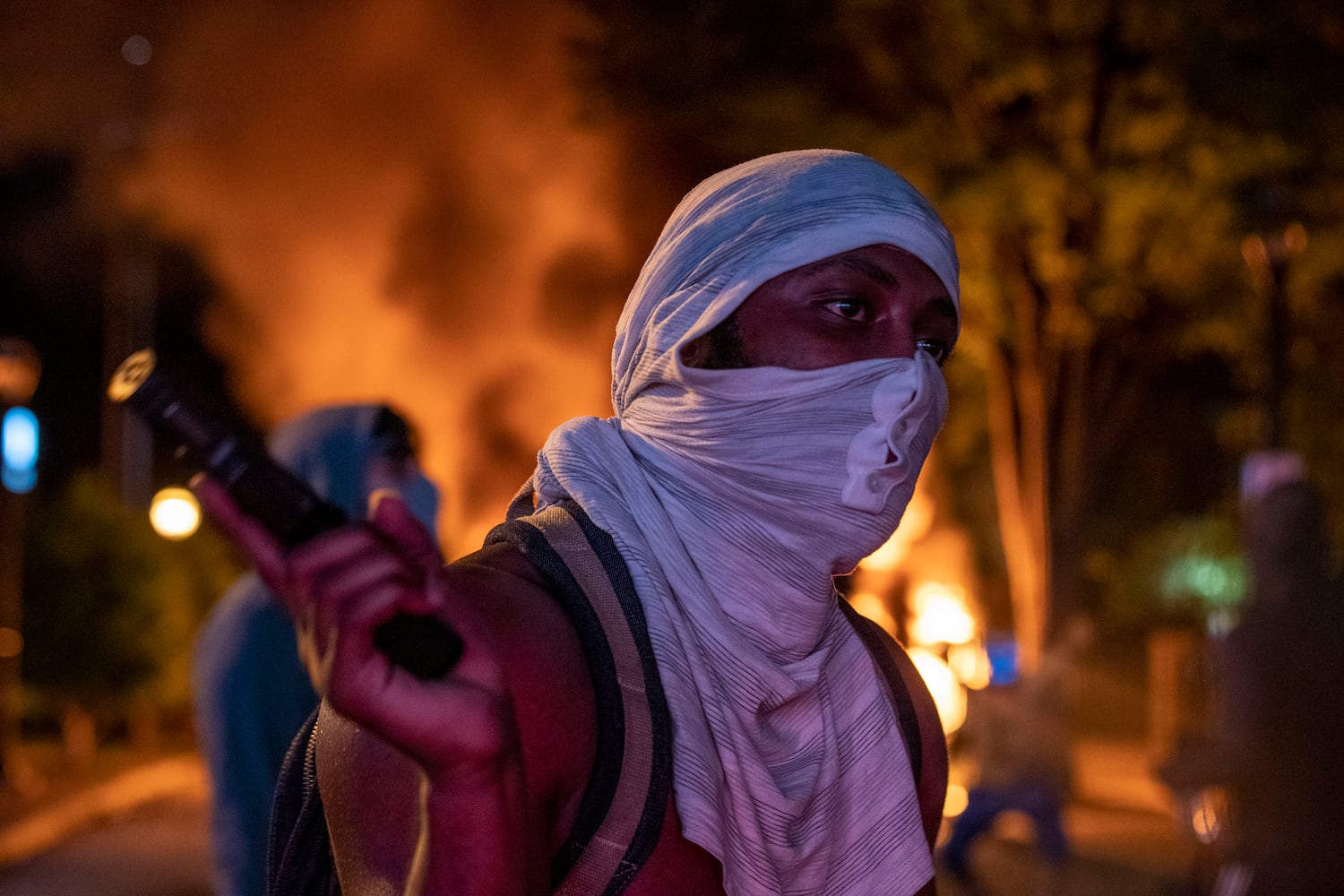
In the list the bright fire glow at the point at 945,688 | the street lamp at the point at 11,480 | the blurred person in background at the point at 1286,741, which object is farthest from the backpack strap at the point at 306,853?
the street lamp at the point at 11,480

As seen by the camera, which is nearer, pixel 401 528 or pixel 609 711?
pixel 401 528

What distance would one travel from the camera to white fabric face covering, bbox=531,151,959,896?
1769 millimetres

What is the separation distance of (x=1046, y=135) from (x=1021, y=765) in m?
6.27

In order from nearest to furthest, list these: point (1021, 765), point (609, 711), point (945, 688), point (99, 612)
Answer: point (609, 711)
point (1021, 765)
point (945, 688)
point (99, 612)

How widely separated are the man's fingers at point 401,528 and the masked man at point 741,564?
0.30 meters

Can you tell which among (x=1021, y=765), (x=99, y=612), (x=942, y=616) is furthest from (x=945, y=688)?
(x=99, y=612)

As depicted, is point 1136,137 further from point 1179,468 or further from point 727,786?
point 1179,468

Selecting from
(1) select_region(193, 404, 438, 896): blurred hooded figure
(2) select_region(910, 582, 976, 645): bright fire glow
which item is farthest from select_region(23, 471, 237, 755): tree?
(1) select_region(193, 404, 438, 896): blurred hooded figure

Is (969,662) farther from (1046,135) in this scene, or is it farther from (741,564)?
(741,564)

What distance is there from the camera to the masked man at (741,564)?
1.53m

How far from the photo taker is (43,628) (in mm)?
14586

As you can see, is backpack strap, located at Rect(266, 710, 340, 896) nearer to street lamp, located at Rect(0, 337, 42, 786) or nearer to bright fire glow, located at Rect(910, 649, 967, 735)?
bright fire glow, located at Rect(910, 649, 967, 735)

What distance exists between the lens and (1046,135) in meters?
13.3

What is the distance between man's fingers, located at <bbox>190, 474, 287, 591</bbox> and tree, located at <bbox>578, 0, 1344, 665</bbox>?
1236 centimetres
